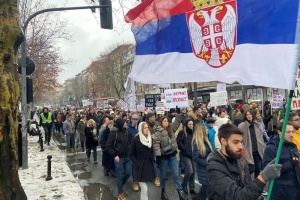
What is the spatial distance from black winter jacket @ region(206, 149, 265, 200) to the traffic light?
7557mm

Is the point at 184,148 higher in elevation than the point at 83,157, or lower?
higher

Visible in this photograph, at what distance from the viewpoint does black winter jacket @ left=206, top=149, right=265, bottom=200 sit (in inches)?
110

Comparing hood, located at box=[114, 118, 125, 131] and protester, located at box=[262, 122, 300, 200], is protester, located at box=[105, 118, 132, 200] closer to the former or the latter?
hood, located at box=[114, 118, 125, 131]

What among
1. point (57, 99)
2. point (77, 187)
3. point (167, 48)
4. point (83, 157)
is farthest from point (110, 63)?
point (57, 99)

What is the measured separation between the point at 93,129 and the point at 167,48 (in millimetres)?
9123

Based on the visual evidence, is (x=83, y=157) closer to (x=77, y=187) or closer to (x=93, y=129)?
(x=93, y=129)

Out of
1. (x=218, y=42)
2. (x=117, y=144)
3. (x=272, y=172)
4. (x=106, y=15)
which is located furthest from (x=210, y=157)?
(x=106, y=15)

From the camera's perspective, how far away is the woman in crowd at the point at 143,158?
666 centimetres

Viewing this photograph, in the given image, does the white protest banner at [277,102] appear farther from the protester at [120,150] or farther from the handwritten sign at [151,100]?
the protester at [120,150]

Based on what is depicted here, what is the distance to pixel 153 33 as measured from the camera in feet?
15.5

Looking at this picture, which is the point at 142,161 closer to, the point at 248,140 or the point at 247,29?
the point at 248,140

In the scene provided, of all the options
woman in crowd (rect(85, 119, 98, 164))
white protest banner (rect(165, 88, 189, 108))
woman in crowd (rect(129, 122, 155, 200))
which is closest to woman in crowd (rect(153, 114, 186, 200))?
woman in crowd (rect(129, 122, 155, 200))

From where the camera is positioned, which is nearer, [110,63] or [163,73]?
[163,73]

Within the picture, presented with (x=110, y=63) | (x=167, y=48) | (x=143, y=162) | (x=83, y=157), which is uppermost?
(x=110, y=63)
